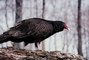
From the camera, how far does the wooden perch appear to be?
17.1ft

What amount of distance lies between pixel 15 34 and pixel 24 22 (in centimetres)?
57

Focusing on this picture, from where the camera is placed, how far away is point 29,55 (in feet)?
18.0

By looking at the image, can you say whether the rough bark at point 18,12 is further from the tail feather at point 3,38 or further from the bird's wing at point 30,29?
the tail feather at point 3,38

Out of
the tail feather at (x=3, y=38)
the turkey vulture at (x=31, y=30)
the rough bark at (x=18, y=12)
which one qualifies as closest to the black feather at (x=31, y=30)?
the turkey vulture at (x=31, y=30)

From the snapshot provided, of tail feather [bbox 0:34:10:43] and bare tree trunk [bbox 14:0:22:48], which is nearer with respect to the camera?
tail feather [bbox 0:34:10:43]

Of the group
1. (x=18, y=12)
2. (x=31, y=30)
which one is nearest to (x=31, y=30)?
(x=31, y=30)

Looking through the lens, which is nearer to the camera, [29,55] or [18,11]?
[29,55]

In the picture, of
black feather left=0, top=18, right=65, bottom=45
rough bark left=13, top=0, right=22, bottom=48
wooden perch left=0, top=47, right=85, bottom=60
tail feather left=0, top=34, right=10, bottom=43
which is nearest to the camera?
wooden perch left=0, top=47, right=85, bottom=60

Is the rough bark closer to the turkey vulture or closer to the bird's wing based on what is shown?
the turkey vulture

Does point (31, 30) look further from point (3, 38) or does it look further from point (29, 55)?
point (29, 55)

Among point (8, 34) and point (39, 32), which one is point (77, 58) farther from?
point (8, 34)

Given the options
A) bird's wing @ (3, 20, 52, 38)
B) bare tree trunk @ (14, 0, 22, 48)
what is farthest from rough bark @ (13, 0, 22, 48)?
bird's wing @ (3, 20, 52, 38)

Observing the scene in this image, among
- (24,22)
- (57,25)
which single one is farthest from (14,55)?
(57,25)

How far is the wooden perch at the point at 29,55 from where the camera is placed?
521 cm
